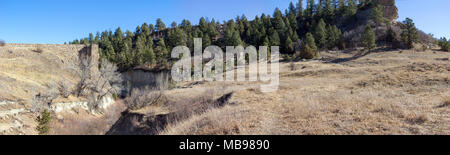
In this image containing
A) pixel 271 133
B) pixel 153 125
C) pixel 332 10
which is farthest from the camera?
pixel 332 10

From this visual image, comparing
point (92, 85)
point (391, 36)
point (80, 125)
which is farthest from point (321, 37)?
point (80, 125)

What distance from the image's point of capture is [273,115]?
26.8ft

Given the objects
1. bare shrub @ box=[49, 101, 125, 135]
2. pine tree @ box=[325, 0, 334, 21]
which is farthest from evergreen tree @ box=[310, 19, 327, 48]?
bare shrub @ box=[49, 101, 125, 135]

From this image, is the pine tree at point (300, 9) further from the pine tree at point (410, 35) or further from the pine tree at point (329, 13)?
the pine tree at point (410, 35)

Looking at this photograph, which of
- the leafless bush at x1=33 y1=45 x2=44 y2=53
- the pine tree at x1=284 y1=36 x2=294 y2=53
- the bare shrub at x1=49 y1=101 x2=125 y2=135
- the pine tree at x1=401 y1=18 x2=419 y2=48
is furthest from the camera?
the pine tree at x1=284 y1=36 x2=294 y2=53

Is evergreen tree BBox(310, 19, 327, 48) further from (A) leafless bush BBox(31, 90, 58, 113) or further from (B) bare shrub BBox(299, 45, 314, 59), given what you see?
(A) leafless bush BBox(31, 90, 58, 113)

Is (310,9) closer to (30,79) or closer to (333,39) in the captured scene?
(333,39)

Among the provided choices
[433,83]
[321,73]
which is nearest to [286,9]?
[321,73]

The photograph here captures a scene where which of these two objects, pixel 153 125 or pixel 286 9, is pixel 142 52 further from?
pixel 286 9

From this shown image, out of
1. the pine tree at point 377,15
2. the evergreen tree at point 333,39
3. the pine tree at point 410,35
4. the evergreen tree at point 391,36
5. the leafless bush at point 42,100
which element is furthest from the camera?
the pine tree at point 377,15

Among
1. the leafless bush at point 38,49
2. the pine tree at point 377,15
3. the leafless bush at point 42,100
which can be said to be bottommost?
the leafless bush at point 42,100

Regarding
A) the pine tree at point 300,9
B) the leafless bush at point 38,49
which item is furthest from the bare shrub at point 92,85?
the pine tree at point 300,9

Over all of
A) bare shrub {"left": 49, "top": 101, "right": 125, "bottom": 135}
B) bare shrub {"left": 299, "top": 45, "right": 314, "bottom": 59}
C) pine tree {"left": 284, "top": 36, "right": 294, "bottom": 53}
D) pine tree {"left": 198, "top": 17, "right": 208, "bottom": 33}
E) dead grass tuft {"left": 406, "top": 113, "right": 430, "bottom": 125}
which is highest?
pine tree {"left": 198, "top": 17, "right": 208, "bottom": 33}
